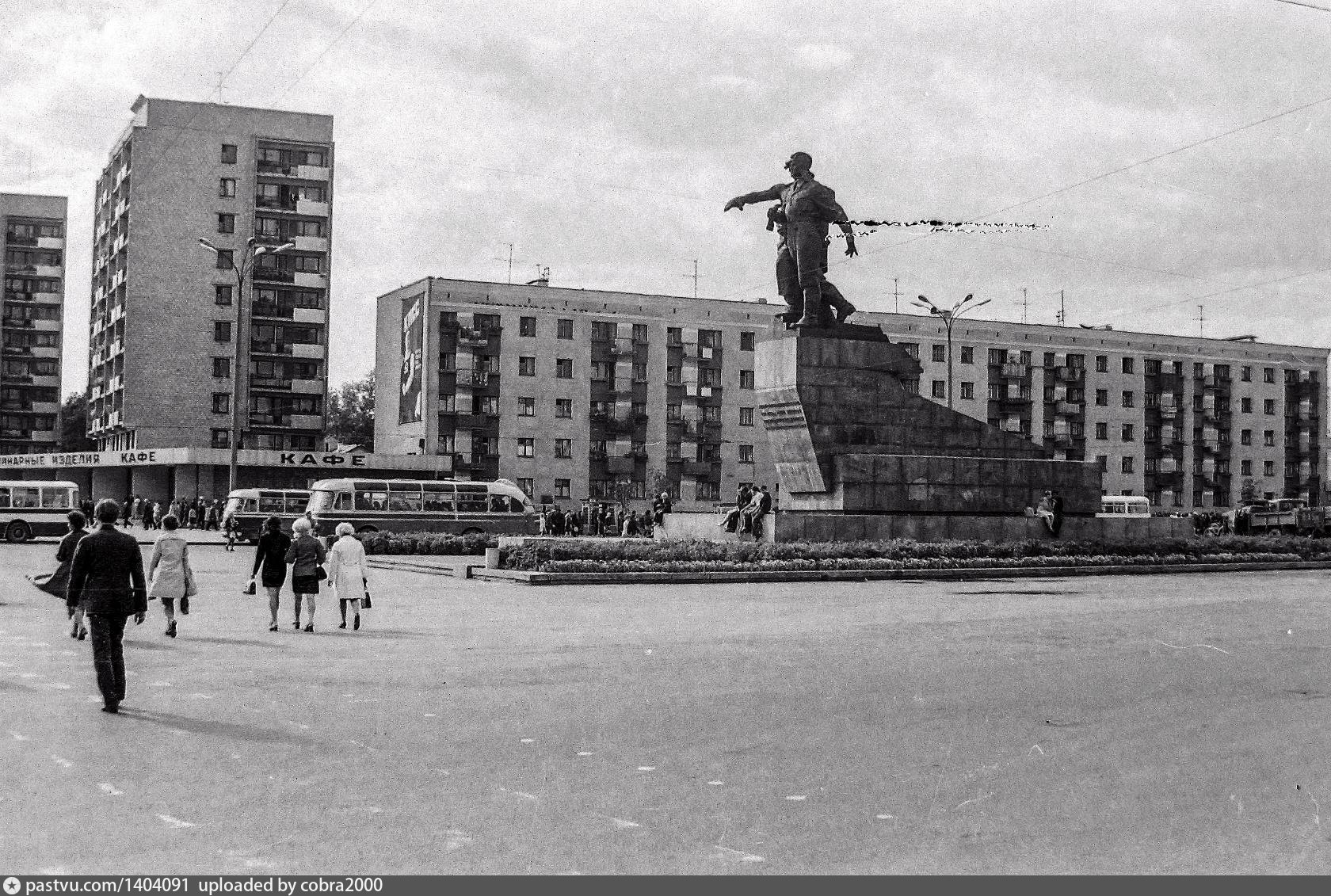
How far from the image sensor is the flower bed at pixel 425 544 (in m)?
37.1

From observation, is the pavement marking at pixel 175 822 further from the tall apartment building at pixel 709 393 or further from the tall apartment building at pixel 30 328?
the tall apartment building at pixel 30 328

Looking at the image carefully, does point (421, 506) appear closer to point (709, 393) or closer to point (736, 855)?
point (709, 393)

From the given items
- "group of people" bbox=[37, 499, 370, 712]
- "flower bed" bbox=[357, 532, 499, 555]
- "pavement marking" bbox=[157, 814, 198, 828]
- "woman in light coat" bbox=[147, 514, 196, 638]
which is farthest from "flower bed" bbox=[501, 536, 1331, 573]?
"pavement marking" bbox=[157, 814, 198, 828]

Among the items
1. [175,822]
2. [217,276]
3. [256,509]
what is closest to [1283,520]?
[256,509]

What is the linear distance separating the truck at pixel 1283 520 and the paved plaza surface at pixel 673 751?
47.0m

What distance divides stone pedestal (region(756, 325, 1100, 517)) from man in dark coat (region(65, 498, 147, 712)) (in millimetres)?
20267

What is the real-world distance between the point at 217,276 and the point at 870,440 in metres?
58.1

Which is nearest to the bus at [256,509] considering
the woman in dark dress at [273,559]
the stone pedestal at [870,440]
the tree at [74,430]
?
the stone pedestal at [870,440]

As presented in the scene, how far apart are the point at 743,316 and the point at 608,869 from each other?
7927cm

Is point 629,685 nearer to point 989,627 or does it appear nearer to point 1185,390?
point 989,627

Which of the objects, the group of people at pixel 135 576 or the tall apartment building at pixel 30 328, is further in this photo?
the tall apartment building at pixel 30 328

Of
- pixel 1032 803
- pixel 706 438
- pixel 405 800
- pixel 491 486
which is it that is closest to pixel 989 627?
Answer: pixel 1032 803

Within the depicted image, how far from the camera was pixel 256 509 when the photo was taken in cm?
4556

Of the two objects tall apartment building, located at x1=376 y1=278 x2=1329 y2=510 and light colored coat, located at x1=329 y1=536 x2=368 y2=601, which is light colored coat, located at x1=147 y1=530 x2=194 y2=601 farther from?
tall apartment building, located at x1=376 y1=278 x2=1329 y2=510
